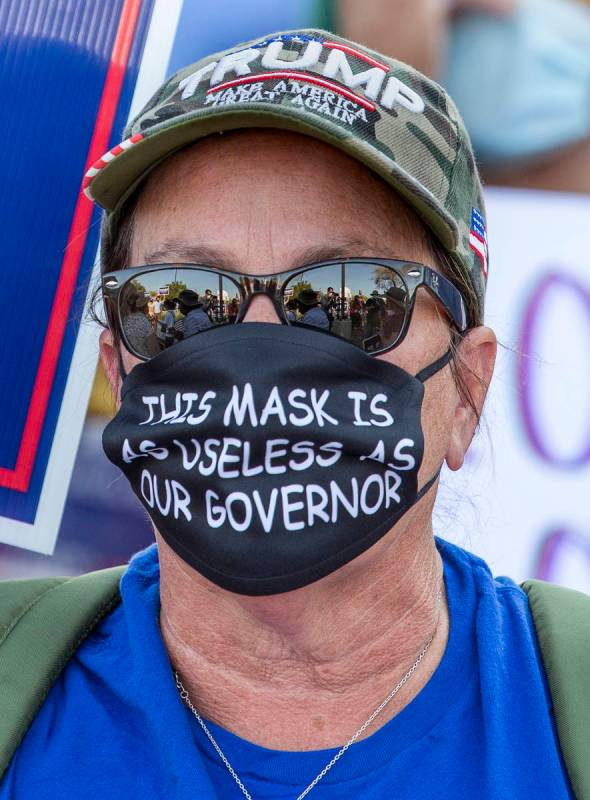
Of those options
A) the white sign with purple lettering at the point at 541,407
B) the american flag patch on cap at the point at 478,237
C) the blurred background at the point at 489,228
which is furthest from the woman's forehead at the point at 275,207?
the white sign with purple lettering at the point at 541,407

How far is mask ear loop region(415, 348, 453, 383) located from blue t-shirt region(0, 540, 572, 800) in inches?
16.2

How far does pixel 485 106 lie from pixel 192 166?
1362 mm

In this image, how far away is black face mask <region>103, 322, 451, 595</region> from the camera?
1.51 m

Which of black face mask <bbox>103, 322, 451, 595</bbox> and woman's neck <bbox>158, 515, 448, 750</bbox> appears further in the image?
woman's neck <bbox>158, 515, 448, 750</bbox>

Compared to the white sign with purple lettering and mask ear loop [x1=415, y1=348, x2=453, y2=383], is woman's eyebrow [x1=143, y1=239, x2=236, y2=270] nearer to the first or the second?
mask ear loop [x1=415, y1=348, x2=453, y2=383]

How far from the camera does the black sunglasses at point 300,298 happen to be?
1.62 metres

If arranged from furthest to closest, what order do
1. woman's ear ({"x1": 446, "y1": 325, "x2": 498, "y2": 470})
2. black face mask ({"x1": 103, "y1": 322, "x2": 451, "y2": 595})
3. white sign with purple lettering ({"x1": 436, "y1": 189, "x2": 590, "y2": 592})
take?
white sign with purple lettering ({"x1": 436, "y1": 189, "x2": 590, "y2": 592}), woman's ear ({"x1": 446, "y1": 325, "x2": 498, "y2": 470}), black face mask ({"x1": 103, "y1": 322, "x2": 451, "y2": 595})

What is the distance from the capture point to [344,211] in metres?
1.71

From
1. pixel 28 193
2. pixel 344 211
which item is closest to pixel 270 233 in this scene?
pixel 344 211

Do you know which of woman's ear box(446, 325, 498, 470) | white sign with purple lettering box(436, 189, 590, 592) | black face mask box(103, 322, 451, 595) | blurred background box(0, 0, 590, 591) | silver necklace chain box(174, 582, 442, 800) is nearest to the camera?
black face mask box(103, 322, 451, 595)

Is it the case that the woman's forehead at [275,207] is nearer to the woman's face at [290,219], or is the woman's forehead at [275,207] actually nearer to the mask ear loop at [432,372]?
the woman's face at [290,219]

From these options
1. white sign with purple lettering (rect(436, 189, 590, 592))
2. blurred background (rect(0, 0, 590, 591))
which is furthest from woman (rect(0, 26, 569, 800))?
white sign with purple lettering (rect(436, 189, 590, 592))

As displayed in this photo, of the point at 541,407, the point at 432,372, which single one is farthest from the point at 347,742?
the point at 541,407

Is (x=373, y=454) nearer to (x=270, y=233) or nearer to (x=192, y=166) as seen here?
(x=270, y=233)
